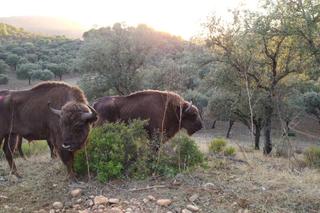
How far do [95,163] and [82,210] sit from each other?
1443 mm

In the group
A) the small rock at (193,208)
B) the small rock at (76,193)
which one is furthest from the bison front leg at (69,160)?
the small rock at (193,208)

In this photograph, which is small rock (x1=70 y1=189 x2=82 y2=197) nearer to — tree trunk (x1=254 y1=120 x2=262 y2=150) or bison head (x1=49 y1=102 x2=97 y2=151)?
bison head (x1=49 y1=102 x2=97 y2=151)

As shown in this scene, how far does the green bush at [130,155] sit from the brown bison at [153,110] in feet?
5.57

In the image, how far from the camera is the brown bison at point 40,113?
27.2 ft

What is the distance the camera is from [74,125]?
25.3ft

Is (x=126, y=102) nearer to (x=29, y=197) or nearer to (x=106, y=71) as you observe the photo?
(x=29, y=197)

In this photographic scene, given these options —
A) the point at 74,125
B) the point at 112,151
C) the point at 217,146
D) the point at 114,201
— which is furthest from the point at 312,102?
the point at 114,201

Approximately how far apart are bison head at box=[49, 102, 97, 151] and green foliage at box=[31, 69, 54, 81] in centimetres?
4011

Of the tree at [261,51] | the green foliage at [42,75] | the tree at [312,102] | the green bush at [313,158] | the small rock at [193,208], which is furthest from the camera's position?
the green foliage at [42,75]

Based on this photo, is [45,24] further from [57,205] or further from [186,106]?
[57,205]

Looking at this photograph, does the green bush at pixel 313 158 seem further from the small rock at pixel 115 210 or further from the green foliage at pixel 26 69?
the green foliage at pixel 26 69

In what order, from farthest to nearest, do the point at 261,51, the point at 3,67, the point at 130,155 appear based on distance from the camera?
the point at 3,67
the point at 261,51
the point at 130,155

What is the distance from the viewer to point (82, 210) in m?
6.57

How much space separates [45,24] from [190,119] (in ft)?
508
